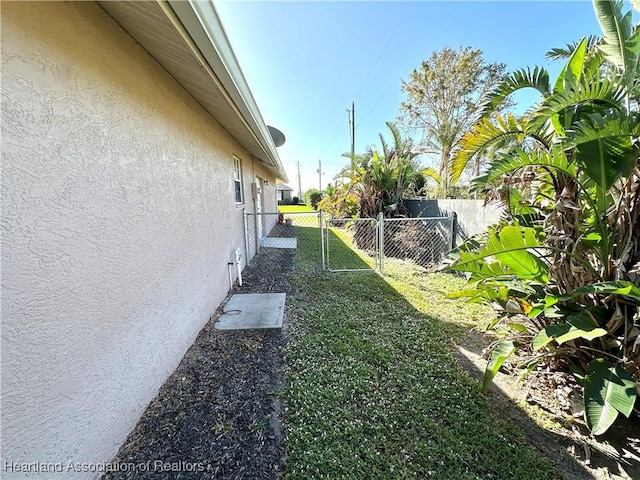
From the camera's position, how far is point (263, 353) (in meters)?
3.24

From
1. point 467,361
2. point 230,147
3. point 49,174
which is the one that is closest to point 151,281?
point 49,174

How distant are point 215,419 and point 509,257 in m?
3.00

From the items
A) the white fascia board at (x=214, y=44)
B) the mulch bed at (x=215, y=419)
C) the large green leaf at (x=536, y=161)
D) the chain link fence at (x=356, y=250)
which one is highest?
the white fascia board at (x=214, y=44)

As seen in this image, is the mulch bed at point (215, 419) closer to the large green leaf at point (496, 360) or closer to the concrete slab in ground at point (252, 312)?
the concrete slab in ground at point (252, 312)

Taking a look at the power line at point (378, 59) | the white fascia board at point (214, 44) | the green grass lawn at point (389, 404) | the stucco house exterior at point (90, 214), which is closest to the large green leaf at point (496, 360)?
the green grass lawn at point (389, 404)

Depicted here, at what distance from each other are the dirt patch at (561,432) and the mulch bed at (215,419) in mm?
2059

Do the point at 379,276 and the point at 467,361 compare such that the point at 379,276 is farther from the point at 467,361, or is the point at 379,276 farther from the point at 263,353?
the point at 263,353

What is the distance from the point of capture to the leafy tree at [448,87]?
16306 millimetres

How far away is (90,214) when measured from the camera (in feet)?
5.67

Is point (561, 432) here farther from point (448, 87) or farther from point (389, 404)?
point (448, 87)

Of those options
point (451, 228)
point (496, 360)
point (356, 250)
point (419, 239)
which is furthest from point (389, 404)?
point (356, 250)

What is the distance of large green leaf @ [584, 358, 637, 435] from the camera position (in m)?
1.83

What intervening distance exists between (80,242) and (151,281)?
2.93 ft

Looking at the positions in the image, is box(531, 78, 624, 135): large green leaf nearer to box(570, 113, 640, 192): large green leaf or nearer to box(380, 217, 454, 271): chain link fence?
box(570, 113, 640, 192): large green leaf
